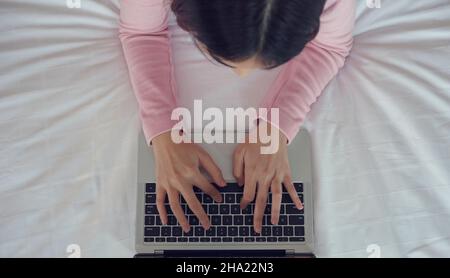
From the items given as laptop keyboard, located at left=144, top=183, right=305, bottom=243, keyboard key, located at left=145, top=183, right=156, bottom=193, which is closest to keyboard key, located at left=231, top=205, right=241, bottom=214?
laptop keyboard, located at left=144, top=183, right=305, bottom=243

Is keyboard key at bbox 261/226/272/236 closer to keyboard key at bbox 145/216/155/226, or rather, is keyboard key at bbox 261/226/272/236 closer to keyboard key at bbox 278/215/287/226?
keyboard key at bbox 278/215/287/226

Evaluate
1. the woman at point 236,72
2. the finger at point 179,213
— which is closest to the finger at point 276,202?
the woman at point 236,72

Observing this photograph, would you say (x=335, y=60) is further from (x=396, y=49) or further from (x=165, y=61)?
(x=165, y=61)

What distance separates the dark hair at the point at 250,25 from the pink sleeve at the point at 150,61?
0.30 feet

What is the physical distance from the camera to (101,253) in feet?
2.03

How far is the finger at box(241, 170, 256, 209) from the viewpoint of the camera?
63 centimetres

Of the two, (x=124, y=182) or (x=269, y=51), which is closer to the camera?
(x=269, y=51)

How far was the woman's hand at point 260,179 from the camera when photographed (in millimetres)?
629

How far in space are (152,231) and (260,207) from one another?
136 mm

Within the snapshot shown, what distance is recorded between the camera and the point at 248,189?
634 mm

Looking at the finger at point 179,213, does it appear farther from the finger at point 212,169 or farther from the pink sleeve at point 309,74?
the pink sleeve at point 309,74

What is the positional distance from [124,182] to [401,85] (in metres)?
0.38

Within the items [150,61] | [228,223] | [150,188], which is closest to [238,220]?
[228,223]

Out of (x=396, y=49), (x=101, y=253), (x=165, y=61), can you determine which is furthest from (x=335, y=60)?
(x=101, y=253)
